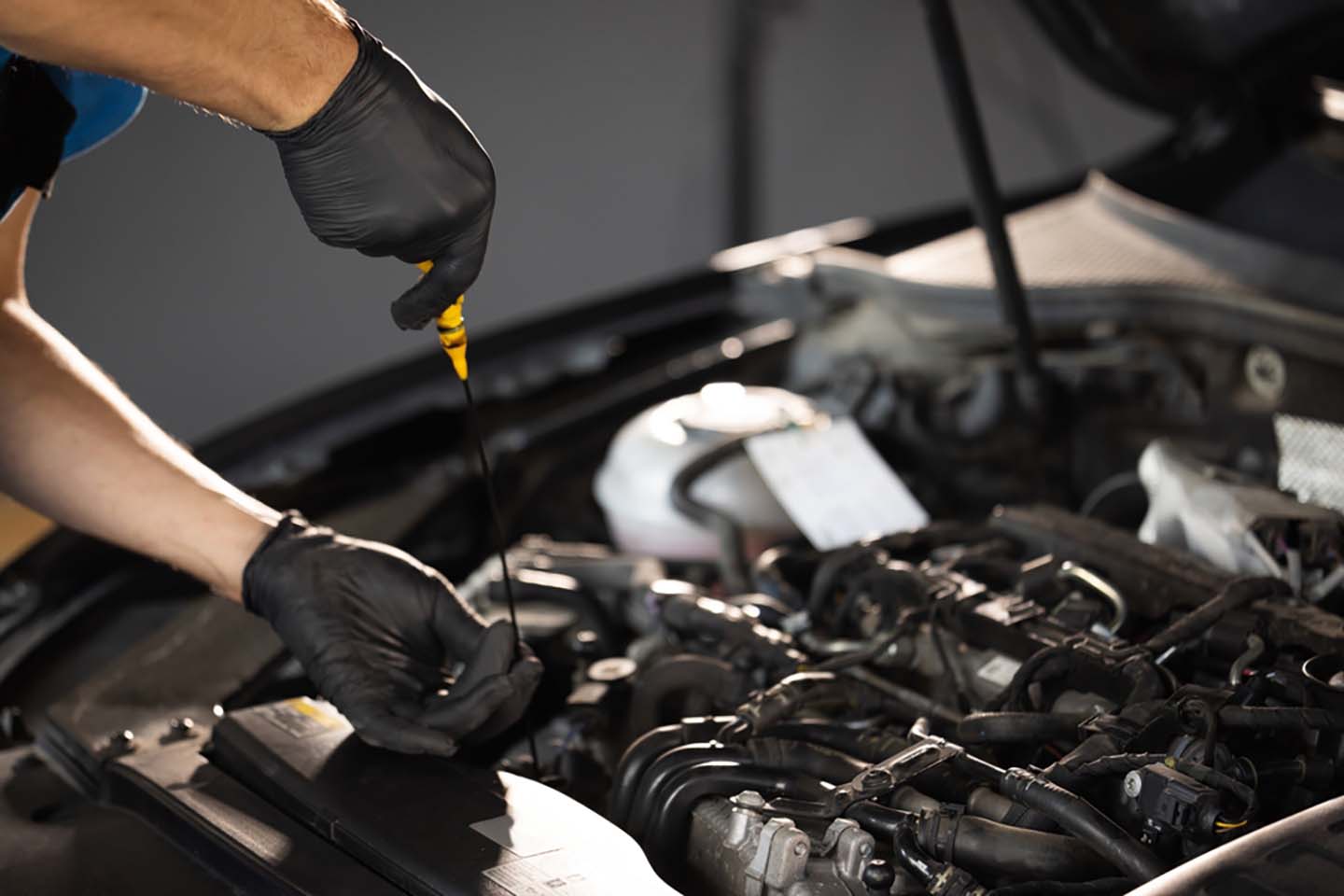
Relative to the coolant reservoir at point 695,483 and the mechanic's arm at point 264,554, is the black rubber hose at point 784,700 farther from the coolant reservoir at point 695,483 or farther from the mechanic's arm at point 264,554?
the coolant reservoir at point 695,483

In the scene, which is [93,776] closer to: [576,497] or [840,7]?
[576,497]

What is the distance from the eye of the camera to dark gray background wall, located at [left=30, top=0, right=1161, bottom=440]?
416cm

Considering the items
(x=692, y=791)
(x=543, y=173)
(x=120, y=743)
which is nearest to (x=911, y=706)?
(x=692, y=791)

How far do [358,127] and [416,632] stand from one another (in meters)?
0.49

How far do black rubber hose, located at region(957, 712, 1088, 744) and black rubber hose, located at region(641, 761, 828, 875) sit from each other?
0.43ft

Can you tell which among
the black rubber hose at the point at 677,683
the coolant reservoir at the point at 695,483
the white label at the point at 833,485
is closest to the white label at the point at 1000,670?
the black rubber hose at the point at 677,683

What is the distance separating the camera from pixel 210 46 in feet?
3.47

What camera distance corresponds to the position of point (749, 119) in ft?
18.4

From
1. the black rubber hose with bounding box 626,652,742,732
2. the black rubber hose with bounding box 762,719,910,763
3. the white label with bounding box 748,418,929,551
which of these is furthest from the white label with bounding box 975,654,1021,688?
the white label with bounding box 748,418,929,551

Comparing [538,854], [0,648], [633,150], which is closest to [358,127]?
[538,854]

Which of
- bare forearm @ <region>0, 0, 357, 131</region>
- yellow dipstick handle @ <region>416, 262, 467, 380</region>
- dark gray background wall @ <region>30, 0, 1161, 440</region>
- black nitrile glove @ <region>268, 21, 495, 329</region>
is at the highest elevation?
bare forearm @ <region>0, 0, 357, 131</region>

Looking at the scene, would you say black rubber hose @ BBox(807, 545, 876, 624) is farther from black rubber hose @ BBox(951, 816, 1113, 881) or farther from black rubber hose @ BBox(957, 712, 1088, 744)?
black rubber hose @ BBox(951, 816, 1113, 881)

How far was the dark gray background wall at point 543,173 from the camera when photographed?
416 cm

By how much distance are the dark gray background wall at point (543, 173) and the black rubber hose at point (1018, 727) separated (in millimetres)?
2213
